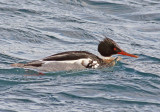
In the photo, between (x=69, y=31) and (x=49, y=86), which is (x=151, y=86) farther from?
(x=69, y=31)

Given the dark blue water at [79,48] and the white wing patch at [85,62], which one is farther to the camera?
the white wing patch at [85,62]

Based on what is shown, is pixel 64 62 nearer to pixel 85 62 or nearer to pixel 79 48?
pixel 85 62

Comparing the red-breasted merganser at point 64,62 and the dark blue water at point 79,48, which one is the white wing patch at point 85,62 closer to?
the red-breasted merganser at point 64,62

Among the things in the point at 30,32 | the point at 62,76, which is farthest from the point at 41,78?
the point at 30,32

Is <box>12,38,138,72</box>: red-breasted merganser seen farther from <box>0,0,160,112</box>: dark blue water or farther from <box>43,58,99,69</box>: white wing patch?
<box>0,0,160,112</box>: dark blue water

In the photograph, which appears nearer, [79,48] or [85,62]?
[85,62]

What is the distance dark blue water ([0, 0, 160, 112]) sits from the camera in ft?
27.8

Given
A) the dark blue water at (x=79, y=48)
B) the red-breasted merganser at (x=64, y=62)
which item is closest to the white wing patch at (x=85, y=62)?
the red-breasted merganser at (x=64, y=62)

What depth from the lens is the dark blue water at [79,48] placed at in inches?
334

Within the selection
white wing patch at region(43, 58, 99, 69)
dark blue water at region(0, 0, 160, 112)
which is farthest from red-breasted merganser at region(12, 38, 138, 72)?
dark blue water at region(0, 0, 160, 112)

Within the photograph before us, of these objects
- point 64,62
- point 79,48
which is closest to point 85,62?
point 64,62

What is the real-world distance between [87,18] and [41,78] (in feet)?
21.7

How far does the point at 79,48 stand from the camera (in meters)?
12.9

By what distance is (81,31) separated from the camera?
14.6m
